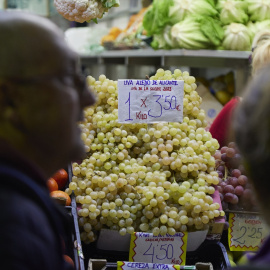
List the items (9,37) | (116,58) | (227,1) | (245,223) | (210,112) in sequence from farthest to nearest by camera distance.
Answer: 1. (116,58)
2. (227,1)
3. (210,112)
4. (245,223)
5. (9,37)

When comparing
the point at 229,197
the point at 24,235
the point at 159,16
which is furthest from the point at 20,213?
the point at 159,16

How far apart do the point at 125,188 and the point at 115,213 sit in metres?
0.10

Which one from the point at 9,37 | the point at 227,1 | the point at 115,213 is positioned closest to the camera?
the point at 9,37

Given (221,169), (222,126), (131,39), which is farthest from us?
(131,39)

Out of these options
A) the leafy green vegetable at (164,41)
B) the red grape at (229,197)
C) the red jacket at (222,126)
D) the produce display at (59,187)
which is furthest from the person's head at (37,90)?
the leafy green vegetable at (164,41)

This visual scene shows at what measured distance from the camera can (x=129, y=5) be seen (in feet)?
22.6

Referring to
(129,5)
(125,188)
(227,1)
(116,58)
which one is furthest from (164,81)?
(129,5)

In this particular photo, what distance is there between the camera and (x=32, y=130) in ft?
2.62

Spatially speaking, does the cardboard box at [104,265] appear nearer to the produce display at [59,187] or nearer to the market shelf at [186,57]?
the produce display at [59,187]

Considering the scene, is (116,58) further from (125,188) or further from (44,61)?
(44,61)

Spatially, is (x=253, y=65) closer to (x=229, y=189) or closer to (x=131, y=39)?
(x=229, y=189)

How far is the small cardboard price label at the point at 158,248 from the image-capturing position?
1685mm

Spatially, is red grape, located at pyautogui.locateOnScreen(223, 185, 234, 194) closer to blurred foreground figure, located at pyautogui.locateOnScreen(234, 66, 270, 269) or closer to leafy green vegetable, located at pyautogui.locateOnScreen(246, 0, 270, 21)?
blurred foreground figure, located at pyautogui.locateOnScreen(234, 66, 270, 269)

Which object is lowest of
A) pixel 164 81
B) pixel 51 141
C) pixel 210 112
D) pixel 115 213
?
pixel 210 112
